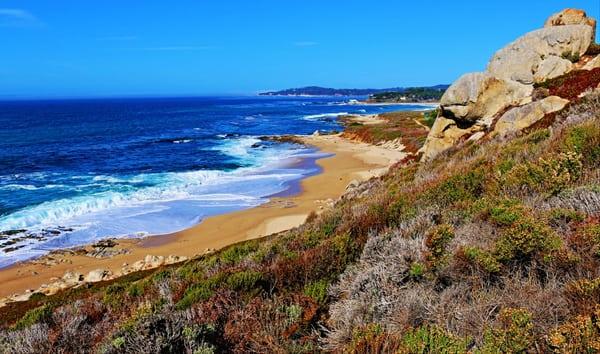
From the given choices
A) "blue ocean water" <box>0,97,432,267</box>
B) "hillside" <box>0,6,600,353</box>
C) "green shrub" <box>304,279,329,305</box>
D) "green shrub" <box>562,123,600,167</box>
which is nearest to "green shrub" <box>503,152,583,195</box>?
"hillside" <box>0,6,600,353</box>

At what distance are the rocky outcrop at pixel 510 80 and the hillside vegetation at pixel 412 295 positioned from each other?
35.3 ft

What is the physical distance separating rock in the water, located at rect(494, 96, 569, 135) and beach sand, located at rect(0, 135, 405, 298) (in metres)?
8.70

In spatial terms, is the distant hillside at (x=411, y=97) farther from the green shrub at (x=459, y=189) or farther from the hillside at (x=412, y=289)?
the hillside at (x=412, y=289)

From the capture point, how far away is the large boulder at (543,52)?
710 inches

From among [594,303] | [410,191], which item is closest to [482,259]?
[594,303]

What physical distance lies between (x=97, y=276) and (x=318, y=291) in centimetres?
1160

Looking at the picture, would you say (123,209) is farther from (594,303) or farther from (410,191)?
(594,303)

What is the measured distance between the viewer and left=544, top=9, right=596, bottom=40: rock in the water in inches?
786

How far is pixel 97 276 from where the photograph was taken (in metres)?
14.1

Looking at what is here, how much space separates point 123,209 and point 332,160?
20.0 metres

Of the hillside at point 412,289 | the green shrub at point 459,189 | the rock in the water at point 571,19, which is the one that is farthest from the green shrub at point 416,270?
the rock in the water at point 571,19

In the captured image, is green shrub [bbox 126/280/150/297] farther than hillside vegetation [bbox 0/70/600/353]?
Yes

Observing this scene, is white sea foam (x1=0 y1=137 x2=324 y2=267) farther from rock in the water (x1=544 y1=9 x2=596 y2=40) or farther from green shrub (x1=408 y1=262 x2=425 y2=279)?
rock in the water (x1=544 y1=9 x2=596 y2=40)

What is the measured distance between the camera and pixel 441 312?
145 inches
